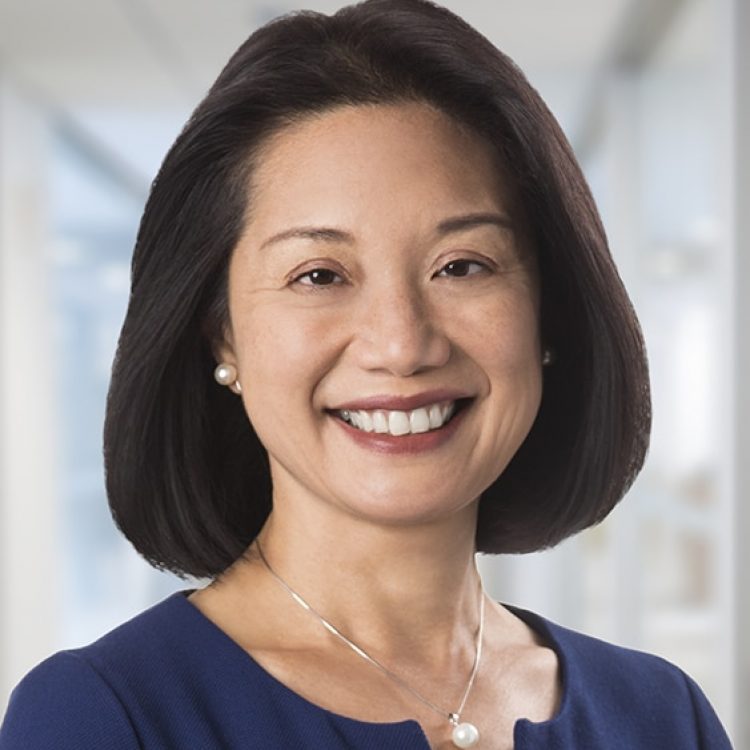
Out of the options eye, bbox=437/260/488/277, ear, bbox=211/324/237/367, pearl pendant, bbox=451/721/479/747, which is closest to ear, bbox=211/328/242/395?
ear, bbox=211/324/237/367

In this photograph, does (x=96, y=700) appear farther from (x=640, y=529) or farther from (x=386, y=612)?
(x=640, y=529)

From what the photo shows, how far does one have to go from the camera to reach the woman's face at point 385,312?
3.91 feet

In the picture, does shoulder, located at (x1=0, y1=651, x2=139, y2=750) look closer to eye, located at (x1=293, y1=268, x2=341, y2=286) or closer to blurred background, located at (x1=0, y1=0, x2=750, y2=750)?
eye, located at (x1=293, y1=268, x2=341, y2=286)

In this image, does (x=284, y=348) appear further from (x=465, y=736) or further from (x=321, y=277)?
(x=465, y=736)

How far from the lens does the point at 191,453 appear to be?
142 centimetres

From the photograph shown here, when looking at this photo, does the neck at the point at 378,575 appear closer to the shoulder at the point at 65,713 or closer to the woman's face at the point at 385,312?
the woman's face at the point at 385,312

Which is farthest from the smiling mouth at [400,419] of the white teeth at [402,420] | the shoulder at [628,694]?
the shoulder at [628,694]

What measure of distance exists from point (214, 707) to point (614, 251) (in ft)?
14.2

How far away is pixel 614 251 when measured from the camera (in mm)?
5312

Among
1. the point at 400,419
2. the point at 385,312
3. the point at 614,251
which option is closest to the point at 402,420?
the point at 400,419

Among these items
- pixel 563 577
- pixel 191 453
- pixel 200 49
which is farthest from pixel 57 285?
pixel 191 453

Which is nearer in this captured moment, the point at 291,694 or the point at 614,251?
the point at 291,694

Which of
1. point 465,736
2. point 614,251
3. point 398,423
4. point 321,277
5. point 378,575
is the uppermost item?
point 614,251

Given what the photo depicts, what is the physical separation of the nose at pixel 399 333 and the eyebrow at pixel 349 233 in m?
0.06
